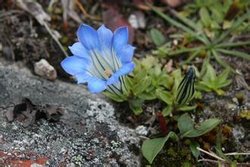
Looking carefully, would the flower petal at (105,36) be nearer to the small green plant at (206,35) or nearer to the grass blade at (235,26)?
the small green plant at (206,35)

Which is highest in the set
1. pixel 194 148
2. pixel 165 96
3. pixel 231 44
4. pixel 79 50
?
pixel 79 50

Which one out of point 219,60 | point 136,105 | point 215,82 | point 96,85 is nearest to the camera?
point 96,85

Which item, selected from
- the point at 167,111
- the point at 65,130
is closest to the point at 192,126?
the point at 167,111

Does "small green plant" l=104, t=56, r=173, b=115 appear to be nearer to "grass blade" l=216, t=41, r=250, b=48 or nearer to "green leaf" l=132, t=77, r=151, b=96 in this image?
"green leaf" l=132, t=77, r=151, b=96

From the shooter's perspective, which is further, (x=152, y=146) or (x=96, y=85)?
(x=152, y=146)

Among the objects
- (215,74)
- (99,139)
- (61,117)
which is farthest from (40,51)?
(215,74)


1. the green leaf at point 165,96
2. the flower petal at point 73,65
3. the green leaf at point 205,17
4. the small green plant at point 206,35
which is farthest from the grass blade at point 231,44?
the flower petal at point 73,65

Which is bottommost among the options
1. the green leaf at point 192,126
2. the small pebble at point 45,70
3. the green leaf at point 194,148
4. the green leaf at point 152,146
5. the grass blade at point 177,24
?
the green leaf at point 194,148

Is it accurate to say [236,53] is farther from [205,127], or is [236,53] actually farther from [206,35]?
[205,127]
